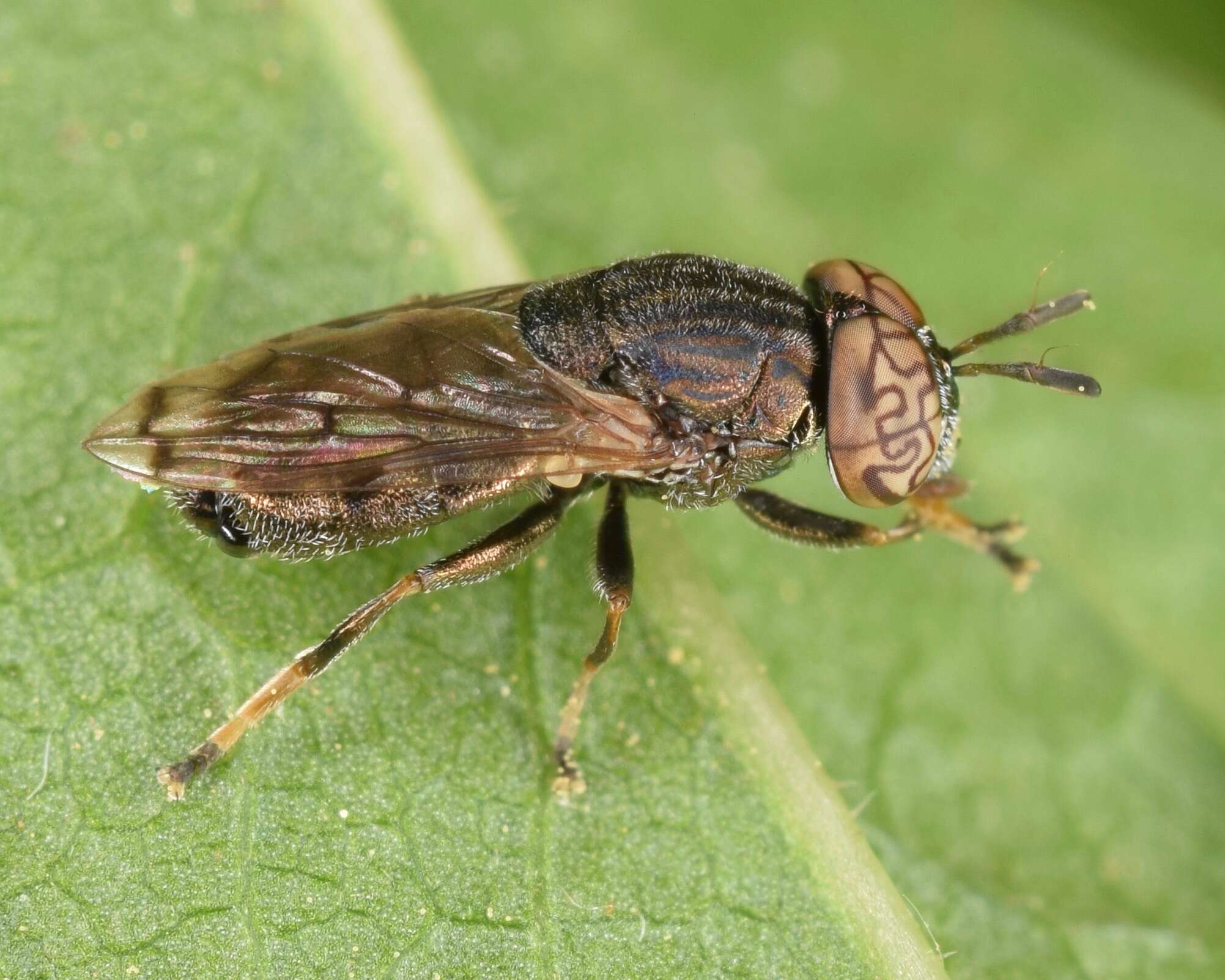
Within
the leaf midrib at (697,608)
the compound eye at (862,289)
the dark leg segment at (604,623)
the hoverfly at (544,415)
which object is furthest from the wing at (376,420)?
the compound eye at (862,289)

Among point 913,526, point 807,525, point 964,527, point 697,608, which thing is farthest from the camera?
point 964,527

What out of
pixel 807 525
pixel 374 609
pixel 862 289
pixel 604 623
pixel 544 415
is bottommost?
pixel 374 609

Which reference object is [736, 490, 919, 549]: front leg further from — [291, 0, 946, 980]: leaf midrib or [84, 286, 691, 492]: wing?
[84, 286, 691, 492]: wing

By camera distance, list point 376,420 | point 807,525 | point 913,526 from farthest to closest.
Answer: point 913,526 < point 807,525 < point 376,420

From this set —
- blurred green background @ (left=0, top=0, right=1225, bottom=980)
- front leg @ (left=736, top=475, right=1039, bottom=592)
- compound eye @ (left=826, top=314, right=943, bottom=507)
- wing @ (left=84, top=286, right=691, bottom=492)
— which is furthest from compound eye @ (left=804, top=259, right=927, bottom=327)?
blurred green background @ (left=0, top=0, right=1225, bottom=980)

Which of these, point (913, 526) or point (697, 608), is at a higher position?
point (913, 526)

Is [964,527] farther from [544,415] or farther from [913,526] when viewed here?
[544,415]

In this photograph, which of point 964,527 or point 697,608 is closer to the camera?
point 697,608

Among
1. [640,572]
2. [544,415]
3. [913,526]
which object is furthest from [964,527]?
[544,415]
